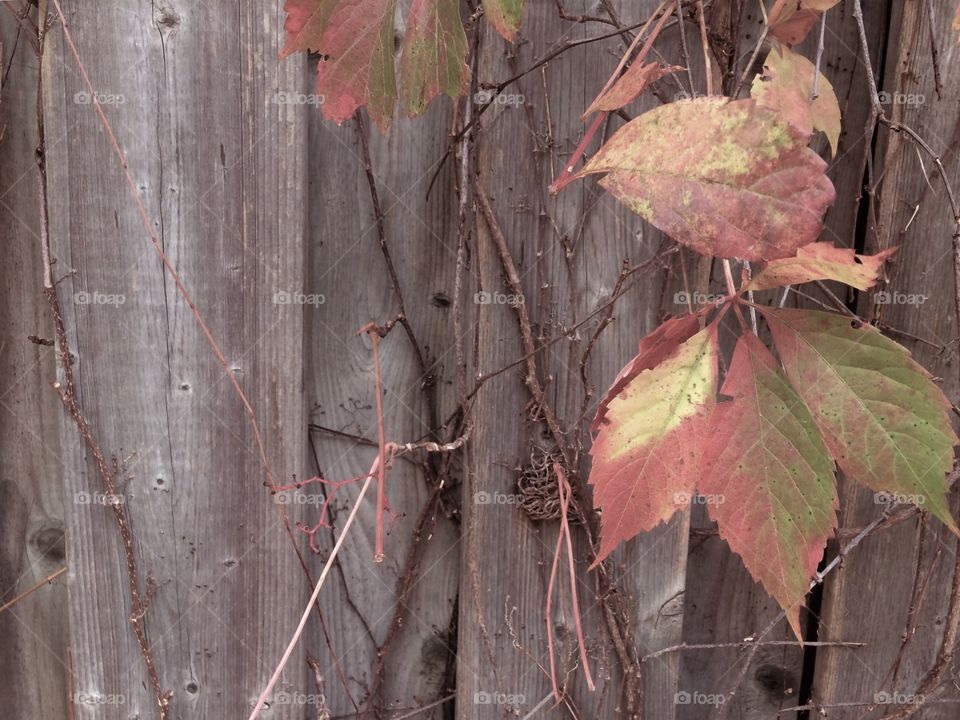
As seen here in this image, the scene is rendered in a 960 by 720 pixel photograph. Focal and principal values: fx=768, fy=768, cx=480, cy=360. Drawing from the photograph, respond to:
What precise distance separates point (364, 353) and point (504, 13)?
64cm

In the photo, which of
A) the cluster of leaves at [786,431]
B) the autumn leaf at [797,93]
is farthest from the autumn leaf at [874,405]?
the autumn leaf at [797,93]

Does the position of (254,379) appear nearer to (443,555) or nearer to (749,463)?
(443,555)

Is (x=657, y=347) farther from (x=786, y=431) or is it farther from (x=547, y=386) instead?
(x=547, y=386)

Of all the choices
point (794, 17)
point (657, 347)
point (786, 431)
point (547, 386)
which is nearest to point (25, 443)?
point (547, 386)

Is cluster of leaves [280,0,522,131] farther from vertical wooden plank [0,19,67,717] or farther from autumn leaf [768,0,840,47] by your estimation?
vertical wooden plank [0,19,67,717]

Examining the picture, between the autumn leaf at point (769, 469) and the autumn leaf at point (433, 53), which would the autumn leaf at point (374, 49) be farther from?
the autumn leaf at point (769, 469)

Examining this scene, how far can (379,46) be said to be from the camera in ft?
2.74

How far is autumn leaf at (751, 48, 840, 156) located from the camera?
979 mm

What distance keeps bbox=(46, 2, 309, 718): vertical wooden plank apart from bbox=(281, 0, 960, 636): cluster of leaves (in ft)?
2.12

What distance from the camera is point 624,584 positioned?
4.26 ft

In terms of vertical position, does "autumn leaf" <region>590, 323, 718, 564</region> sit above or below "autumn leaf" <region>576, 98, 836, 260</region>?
below

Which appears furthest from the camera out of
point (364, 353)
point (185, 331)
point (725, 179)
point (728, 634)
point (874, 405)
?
point (728, 634)

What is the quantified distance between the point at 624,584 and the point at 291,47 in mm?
965

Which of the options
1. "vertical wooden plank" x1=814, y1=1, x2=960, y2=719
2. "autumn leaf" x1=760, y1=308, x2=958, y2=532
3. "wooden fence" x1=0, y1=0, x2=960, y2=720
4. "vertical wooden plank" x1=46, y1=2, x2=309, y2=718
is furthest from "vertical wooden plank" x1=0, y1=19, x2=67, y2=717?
"vertical wooden plank" x1=814, y1=1, x2=960, y2=719
